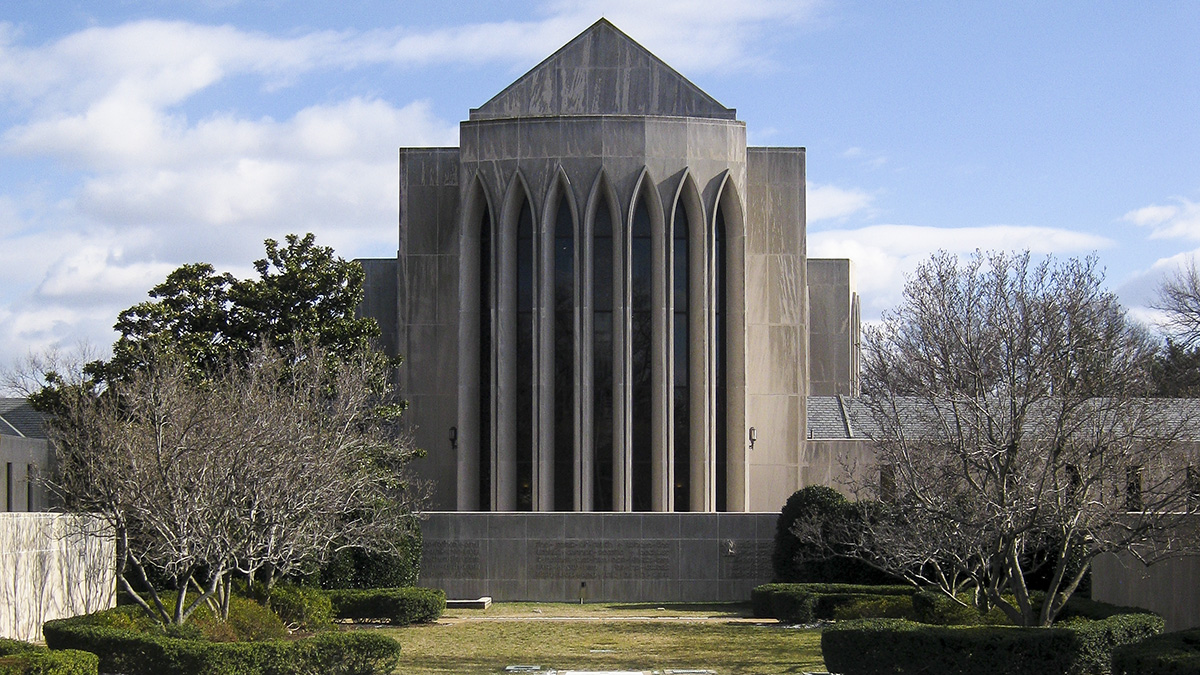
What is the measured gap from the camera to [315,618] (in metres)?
30.0

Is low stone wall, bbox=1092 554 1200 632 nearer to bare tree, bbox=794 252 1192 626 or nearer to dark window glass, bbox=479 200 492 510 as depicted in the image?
bare tree, bbox=794 252 1192 626

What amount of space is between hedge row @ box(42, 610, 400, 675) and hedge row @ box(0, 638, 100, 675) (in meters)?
0.97

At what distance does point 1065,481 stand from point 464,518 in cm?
2021

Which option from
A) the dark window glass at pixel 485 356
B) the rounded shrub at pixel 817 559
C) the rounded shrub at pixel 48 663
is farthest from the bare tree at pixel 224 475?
the dark window glass at pixel 485 356

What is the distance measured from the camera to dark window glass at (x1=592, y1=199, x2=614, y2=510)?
144ft

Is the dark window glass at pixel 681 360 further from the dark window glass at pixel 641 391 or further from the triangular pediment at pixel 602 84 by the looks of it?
the triangular pediment at pixel 602 84

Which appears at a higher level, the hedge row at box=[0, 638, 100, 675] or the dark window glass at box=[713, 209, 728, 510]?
the dark window glass at box=[713, 209, 728, 510]

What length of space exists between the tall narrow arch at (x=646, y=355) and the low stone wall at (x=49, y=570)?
17.6 metres

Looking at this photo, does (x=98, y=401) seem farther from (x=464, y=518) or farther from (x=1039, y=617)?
(x=1039, y=617)

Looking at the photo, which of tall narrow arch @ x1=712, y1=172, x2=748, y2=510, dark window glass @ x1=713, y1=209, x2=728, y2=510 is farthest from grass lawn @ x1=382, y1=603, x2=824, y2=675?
dark window glass @ x1=713, y1=209, x2=728, y2=510

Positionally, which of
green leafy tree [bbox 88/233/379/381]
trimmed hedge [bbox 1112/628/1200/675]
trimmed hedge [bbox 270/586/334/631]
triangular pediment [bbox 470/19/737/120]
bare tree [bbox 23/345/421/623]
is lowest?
trimmed hedge [bbox 270/586/334/631]

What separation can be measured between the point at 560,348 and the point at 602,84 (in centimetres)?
1012

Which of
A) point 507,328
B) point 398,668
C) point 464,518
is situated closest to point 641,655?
point 398,668

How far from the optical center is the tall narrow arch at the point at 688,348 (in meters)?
43.7
